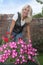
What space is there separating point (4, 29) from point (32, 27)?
1005 millimetres

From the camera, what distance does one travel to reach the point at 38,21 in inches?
454

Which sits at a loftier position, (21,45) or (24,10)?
(24,10)

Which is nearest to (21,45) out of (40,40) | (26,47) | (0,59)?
(26,47)

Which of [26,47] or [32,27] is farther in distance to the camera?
[32,27]

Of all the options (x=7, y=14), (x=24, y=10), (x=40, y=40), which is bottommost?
(x=40, y=40)

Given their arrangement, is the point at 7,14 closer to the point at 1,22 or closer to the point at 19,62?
the point at 1,22

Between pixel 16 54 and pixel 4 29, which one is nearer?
pixel 16 54

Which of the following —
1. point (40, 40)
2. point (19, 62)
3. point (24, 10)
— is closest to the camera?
point (19, 62)

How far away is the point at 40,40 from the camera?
11.1 metres

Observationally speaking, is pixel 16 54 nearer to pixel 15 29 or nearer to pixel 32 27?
pixel 15 29

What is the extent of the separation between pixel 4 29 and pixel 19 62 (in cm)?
606

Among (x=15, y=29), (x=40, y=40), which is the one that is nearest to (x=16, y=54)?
(x=15, y=29)

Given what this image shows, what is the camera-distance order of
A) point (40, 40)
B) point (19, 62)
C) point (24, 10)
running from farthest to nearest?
1. point (40, 40)
2. point (24, 10)
3. point (19, 62)

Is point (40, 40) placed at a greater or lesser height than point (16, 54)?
lesser
